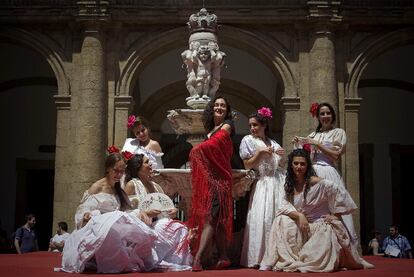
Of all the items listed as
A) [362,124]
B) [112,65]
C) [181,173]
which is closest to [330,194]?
[181,173]

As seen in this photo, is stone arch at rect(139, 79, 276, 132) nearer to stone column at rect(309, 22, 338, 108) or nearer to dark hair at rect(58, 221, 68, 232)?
stone column at rect(309, 22, 338, 108)

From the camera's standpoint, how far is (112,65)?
12812 mm

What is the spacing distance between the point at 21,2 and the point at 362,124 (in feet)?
27.9

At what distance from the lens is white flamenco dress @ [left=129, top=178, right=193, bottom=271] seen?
6.03 m

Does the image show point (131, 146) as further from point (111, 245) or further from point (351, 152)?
point (351, 152)

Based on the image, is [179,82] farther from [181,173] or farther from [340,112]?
[181,173]

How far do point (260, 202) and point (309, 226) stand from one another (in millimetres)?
585

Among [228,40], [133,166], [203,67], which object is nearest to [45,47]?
[228,40]

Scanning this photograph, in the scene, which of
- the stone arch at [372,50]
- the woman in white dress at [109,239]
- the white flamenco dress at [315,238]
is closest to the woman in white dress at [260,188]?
the white flamenco dress at [315,238]

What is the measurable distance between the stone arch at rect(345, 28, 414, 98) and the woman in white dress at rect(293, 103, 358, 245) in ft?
19.7

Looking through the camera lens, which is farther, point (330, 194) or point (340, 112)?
point (340, 112)

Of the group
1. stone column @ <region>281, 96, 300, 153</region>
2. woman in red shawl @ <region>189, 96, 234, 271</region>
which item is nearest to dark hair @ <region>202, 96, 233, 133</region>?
woman in red shawl @ <region>189, 96, 234, 271</region>

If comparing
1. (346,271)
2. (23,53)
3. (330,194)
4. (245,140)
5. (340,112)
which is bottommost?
(346,271)

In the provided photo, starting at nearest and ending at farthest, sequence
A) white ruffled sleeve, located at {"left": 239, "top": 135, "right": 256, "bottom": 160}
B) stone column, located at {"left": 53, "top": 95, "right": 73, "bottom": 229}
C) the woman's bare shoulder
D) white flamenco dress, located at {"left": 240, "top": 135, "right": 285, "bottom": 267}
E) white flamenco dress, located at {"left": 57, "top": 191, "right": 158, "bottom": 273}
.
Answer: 1. white flamenco dress, located at {"left": 57, "top": 191, "right": 158, "bottom": 273}
2. the woman's bare shoulder
3. white flamenco dress, located at {"left": 240, "top": 135, "right": 285, "bottom": 267}
4. white ruffled sleeve, located at {"left": 239, "top": 135, "right": 256, "bottom": 160}
5. stone column, located at {"left": 53, "top": 95, "right": 73, "bottom": 229}
